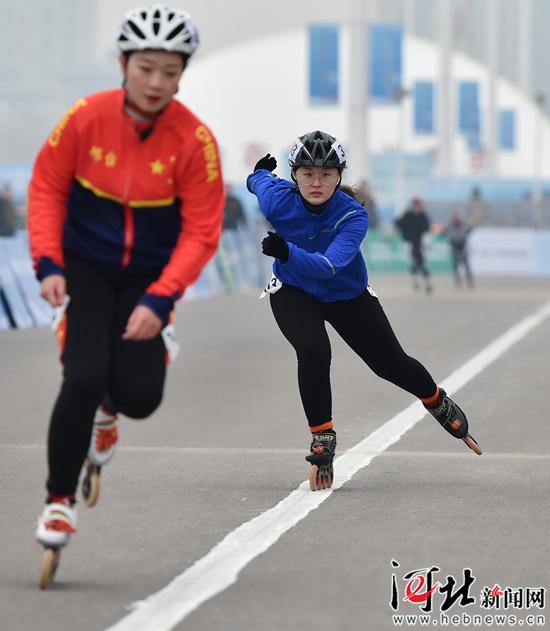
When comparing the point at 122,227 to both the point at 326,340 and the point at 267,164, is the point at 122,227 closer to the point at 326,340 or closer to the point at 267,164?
the point at 326,340

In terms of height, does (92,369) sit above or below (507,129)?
above

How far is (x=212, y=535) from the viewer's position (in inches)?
276

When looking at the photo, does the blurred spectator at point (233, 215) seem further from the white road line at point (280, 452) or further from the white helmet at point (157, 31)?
the white helmet at point (157, 31)

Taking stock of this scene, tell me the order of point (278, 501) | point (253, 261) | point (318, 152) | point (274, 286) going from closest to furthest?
point (278, 501) → point (318, 152) → point (274, 286) → point (253, 261)

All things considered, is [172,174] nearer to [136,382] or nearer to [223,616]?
[136,382]

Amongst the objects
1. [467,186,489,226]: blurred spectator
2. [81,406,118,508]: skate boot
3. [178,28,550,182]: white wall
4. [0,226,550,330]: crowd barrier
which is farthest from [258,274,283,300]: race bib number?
[178,28,550,182]: white wall

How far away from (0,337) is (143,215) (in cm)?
1349

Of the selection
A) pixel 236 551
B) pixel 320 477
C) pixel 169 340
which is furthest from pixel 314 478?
pixel 169 340

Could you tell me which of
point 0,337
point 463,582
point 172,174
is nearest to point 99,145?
point 172,174

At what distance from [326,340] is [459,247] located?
1110 inches

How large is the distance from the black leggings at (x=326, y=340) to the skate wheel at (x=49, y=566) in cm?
252

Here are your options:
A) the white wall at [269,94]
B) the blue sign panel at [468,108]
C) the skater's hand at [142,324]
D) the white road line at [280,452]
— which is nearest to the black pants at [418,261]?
the white road line at [280,452]

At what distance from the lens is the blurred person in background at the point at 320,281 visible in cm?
820

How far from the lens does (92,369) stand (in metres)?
6.11
